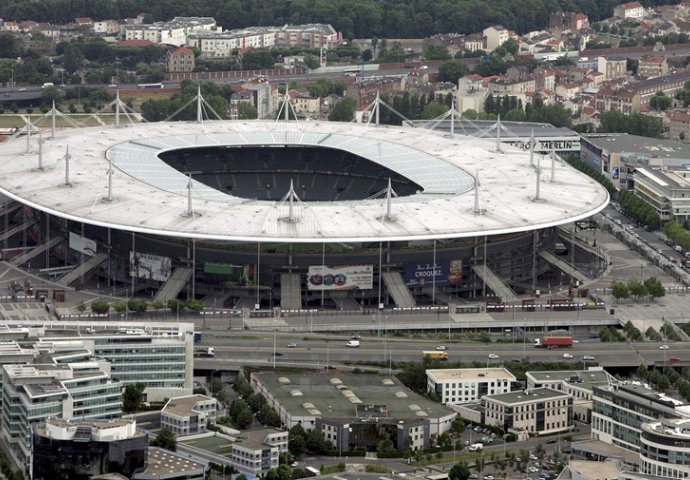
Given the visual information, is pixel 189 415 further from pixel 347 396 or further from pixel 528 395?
pixel 528 395

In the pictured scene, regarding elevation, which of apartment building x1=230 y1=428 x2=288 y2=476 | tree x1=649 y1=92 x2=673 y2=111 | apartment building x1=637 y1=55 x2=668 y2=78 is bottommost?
apartment building x1=637 y1=55 x2=668 y2=78

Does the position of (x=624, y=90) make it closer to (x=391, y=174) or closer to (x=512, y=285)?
(x=391, y=174)

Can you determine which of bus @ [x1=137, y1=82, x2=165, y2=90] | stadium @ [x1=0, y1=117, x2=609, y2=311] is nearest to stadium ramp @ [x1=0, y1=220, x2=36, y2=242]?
stadium @ [x1=0, y1=117, x2=609, y2=311]

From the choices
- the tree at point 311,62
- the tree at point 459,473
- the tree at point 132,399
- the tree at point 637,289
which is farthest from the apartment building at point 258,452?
the tree at point 311,62

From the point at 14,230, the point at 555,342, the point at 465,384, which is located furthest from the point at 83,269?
the point at 465,384

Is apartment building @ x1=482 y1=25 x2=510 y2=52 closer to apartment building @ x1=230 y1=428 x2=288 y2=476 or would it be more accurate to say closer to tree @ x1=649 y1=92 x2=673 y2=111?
tree @ x1=649 y1=92 x2=673 y2=111

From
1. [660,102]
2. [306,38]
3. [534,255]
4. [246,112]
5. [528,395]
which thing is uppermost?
[528,395]
